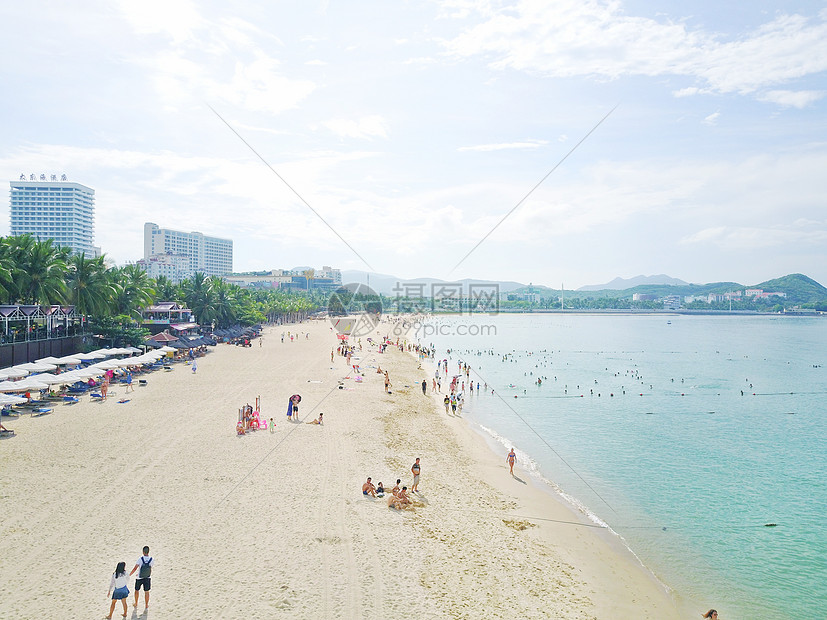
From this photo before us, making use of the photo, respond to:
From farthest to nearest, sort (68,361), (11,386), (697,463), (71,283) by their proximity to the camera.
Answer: (71,283) < (68,361) < (697,463) < (11,386)

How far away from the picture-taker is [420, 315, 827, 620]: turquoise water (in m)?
13.0

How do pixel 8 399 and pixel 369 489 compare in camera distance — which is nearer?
pixel 369 489

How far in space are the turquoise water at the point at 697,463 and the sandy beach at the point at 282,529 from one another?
204 centimetres

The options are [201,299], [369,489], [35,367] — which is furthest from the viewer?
[201,299]

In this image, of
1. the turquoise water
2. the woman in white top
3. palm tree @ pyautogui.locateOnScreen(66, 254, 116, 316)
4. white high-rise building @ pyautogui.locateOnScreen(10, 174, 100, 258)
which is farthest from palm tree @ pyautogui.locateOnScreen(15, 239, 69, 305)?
white high-rise building @ pyautogui.locateOnScreen(10, 174, 100, 258)

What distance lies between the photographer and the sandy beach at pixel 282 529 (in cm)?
924

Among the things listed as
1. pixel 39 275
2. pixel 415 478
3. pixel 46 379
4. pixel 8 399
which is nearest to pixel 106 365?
pixel 46 379

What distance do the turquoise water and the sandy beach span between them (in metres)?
2.04

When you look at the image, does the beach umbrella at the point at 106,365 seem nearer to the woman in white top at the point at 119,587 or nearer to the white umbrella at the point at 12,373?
the white umbrella at the point at 12,373

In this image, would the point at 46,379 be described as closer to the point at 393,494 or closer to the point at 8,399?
the point at 8,399

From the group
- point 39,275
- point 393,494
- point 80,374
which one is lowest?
point 393,494

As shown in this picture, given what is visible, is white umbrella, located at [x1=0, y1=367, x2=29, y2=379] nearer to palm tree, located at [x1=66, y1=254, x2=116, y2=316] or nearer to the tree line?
the tree line

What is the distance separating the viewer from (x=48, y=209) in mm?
173125

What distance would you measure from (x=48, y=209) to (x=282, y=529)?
205 metres
